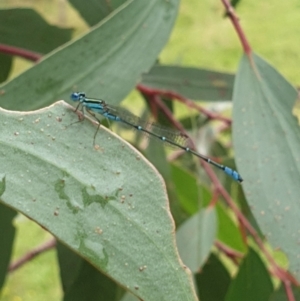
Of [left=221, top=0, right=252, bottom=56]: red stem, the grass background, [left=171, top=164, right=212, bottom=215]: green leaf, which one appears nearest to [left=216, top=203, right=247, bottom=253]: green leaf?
[left=171, top=164, right=212, bottom=215]: green leaf

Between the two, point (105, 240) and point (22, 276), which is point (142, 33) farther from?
point (22, 276)

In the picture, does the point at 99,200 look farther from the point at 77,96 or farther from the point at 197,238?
the point at 197,238

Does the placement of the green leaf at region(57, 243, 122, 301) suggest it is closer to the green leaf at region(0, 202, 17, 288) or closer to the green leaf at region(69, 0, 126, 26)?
the green leaf at region(0, 202, 17, 288)

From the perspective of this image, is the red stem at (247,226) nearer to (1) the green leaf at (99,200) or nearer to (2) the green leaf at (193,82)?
(2) the green leaf at (193,82)

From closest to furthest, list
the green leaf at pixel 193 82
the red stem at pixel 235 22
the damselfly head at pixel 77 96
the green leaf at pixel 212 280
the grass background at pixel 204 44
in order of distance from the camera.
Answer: the damselfly head at pixel 77 96
the red stem at pixel 235 22
the green leaf at pixel 212 280
the green leaf at pixel 193 82
the grass background at pixel 204 44

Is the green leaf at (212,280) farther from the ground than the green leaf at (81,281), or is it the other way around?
the green leaf at (81,281)

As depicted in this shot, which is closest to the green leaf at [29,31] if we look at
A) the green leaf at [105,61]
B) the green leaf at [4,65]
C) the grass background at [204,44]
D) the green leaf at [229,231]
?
the green leaf at [4,65]

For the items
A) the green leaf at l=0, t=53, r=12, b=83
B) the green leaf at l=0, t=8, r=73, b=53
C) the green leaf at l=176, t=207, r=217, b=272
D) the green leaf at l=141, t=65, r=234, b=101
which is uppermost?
the green leaf at l=0, t=8, r=73, b=53

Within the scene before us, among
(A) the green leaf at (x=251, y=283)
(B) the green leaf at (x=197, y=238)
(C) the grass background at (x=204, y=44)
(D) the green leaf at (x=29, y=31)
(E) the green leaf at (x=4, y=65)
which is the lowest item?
(C) the grass background at (x=204, y=44)
